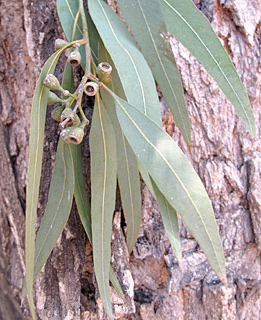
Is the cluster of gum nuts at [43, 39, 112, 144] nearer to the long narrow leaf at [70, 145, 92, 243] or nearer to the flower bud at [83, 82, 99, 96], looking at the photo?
Answer: the flower bud at [83, 82, 99, 96]

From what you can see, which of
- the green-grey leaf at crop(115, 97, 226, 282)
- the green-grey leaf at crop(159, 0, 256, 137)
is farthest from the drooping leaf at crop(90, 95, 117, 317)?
the green-grey leaf at crop(159, 0, 256, 137)

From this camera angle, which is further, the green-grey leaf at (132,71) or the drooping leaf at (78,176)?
the drooping leaf at (78,176)

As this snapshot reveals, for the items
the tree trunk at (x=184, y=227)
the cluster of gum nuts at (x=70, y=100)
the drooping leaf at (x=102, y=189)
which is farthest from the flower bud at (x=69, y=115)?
the tree trunk at (x=184, y=227)

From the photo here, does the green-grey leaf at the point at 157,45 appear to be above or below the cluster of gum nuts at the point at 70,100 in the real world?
above

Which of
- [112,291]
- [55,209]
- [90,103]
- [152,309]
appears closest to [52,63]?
[90,103]

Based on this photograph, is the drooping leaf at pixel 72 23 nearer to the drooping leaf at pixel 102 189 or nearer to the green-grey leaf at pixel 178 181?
the drooping leaf at pixel 102 189

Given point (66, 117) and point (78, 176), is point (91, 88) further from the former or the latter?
point (78, 176)

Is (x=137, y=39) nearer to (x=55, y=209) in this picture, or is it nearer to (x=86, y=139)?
(x=86, y=139)
